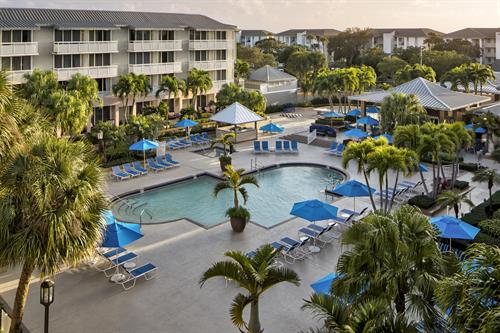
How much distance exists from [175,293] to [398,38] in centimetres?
13398

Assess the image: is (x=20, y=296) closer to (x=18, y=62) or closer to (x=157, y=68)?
(x=18, y=62)

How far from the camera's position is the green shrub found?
20.8 metres

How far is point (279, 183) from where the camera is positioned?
25.9 metres

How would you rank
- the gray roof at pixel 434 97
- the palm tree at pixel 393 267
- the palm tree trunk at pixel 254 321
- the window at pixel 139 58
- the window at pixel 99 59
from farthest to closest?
the window at pixel 139 58 < the window at pixel 99 59 < the gray roof at pixel 434 97 < the palm tree trunk at pixel 254 321 < the palm tree at pixel 393 267

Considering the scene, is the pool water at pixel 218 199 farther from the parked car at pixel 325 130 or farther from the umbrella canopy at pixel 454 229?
the parked car at pixel 325 130

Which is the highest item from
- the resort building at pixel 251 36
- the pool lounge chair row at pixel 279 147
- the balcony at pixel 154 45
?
the resort building at pixel 251 36

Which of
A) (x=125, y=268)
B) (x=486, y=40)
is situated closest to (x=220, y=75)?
(x=125, y=268)

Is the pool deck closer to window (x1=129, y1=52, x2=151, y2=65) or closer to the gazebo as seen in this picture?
the gazebo

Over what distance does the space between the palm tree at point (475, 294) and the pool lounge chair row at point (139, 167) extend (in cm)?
2155

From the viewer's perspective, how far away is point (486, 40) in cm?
10669

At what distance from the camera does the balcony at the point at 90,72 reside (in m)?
38.9

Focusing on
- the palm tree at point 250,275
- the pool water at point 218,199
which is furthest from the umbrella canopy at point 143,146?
the palm tree at point 250,275

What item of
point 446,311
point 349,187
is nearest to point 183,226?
point 349,187

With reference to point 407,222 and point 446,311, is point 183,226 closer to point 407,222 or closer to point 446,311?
point 407,222
